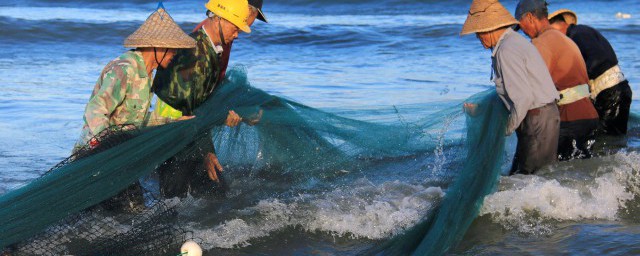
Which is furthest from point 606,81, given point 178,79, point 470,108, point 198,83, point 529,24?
point 178,79

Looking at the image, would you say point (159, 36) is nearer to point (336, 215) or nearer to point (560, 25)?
point (336, 215)

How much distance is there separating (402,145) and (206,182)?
1.43 m

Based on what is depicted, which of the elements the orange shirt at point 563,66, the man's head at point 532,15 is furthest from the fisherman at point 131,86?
the orange shirt at point 563,66

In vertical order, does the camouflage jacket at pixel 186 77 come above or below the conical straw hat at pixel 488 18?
below

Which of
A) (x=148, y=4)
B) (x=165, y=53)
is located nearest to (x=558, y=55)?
(x=165, y=53)

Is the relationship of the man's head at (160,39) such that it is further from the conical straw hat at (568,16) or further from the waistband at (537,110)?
the conical straw hat at (568,16)

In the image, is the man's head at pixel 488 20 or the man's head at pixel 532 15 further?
the man's head at pixel 532 15

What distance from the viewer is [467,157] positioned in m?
5.38

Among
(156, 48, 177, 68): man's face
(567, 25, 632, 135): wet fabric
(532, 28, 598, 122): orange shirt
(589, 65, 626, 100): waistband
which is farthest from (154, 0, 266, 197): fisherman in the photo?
(589, 65, 626, 100): waistband

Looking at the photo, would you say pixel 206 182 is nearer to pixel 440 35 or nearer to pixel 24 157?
pixel 24 157

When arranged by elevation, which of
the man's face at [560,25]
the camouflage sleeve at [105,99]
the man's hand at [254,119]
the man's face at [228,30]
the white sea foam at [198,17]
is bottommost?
the white sea foam at [198,17]

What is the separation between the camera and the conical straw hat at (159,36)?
4.82m

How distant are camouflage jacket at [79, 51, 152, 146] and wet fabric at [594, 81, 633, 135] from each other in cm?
470

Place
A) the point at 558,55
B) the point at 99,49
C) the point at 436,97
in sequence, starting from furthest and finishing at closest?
1. the point at 99,49
2. the point at 436,97
3. the point at 558,55
